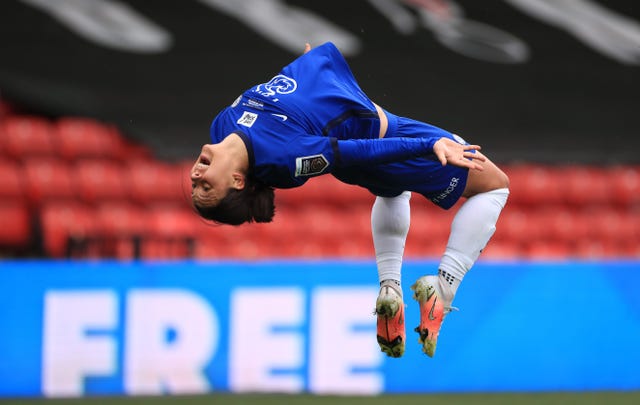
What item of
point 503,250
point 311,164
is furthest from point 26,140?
point 311,164

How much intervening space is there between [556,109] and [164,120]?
14.6 feet

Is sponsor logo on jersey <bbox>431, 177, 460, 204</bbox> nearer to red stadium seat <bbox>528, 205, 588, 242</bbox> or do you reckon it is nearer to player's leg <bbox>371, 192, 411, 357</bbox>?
player's leg <bbox>371, 192, 411, 357</bbox>

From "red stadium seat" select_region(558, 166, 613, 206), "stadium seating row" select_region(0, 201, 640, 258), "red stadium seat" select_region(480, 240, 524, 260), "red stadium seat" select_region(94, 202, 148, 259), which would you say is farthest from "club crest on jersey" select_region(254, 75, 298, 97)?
"red stadium seat" select_region(558, 166, 613, 206)

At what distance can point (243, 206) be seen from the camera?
4.26 meters

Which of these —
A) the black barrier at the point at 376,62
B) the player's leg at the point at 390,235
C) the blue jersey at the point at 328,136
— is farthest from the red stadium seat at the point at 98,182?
the blue jersey at the point at 328,136

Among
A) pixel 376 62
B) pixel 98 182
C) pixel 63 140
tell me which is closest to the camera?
pixel 98 182

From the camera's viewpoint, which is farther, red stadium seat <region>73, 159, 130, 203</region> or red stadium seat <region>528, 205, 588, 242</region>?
red stadium seat <region>528, 205, 588, 242</region>

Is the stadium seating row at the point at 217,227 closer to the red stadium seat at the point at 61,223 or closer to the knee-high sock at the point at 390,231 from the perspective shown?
the red stadium seat at the point at 61,223

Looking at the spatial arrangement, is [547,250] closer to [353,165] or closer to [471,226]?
[471,226]

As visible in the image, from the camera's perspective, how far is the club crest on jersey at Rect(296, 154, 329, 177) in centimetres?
411

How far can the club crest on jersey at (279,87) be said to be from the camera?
435cm

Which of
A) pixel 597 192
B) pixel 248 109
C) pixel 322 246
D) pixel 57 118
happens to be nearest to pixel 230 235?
pixel 322 246

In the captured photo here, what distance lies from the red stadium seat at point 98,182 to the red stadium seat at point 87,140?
18 cm

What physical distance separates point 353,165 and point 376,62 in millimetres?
7642
